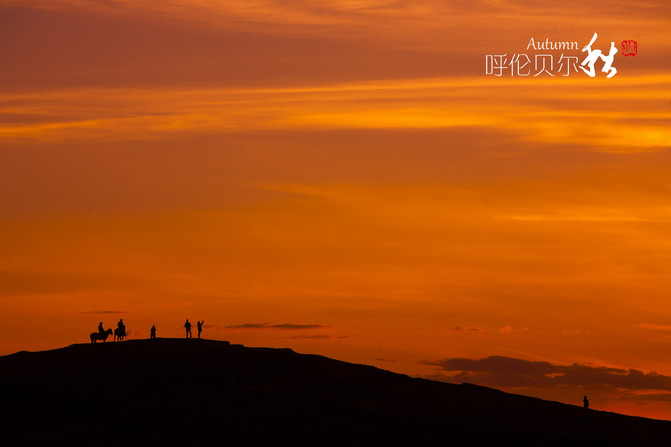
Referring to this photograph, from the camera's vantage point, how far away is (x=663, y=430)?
7288 cm

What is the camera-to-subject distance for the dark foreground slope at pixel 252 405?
62562mm

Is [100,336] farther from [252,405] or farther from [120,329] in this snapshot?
[252,405]

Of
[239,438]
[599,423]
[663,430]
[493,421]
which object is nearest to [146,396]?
[239,438]

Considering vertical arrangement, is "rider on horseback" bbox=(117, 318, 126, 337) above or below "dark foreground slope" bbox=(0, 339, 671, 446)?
above

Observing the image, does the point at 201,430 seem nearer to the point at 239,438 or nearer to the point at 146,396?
the point at 239,438

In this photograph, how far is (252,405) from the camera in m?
66.2

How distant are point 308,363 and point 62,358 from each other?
661 inches

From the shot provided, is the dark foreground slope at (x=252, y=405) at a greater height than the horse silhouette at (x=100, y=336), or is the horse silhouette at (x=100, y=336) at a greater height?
the horse silhouette at (x=100, y=336)

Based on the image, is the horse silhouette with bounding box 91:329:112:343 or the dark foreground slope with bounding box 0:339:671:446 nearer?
the dark foreground slope with bounding box 0:339:671:446

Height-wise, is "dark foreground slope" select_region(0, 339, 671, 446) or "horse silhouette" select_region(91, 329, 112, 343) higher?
"horse silhouette" select_region(91, 329, 112, 343)

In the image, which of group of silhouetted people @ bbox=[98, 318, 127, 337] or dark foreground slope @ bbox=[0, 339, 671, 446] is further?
group of silhouetted people @ bbox=[98, 318, 127, 337]

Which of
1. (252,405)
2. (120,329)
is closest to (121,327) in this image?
(120,329)

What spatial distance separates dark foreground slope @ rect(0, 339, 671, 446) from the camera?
62.6 meters

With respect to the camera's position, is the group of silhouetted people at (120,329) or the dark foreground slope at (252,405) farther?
the group of silhouetted people at (120,329)
